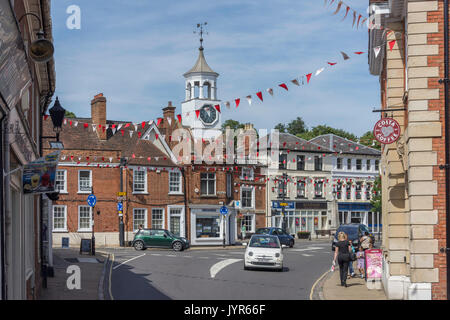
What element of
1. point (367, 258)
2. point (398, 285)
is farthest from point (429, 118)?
point (367, 258)

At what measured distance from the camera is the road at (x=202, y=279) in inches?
755

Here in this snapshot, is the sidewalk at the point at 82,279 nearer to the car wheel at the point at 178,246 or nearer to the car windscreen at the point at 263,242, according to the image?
the car windscreen at the point at 263,242

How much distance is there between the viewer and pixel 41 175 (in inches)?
432

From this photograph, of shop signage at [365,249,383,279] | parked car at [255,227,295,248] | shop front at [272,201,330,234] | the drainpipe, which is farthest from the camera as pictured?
shop front at [272,201,330,234]

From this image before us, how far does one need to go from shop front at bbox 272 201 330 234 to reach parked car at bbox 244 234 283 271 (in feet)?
116

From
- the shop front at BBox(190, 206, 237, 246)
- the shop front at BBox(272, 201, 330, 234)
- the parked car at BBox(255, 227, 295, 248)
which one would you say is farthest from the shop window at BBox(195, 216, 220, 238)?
the shop front at BBox(272, 201, 330, 234)

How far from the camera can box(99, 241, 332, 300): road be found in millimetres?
19172

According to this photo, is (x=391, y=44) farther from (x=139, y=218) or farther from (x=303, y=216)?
(x=303, y=216)

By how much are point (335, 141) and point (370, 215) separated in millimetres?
8930

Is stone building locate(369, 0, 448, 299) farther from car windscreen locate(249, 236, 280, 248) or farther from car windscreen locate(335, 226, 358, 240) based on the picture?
car windscreen locate(335, 226, 358, 240)

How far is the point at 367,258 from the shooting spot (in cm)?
2116

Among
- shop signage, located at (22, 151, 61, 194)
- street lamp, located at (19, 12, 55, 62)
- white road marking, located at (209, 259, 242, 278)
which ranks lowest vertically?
white road marking, located at (209, 259, 242, 278)

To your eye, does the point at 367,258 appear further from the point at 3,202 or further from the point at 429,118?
the point at 3,202
